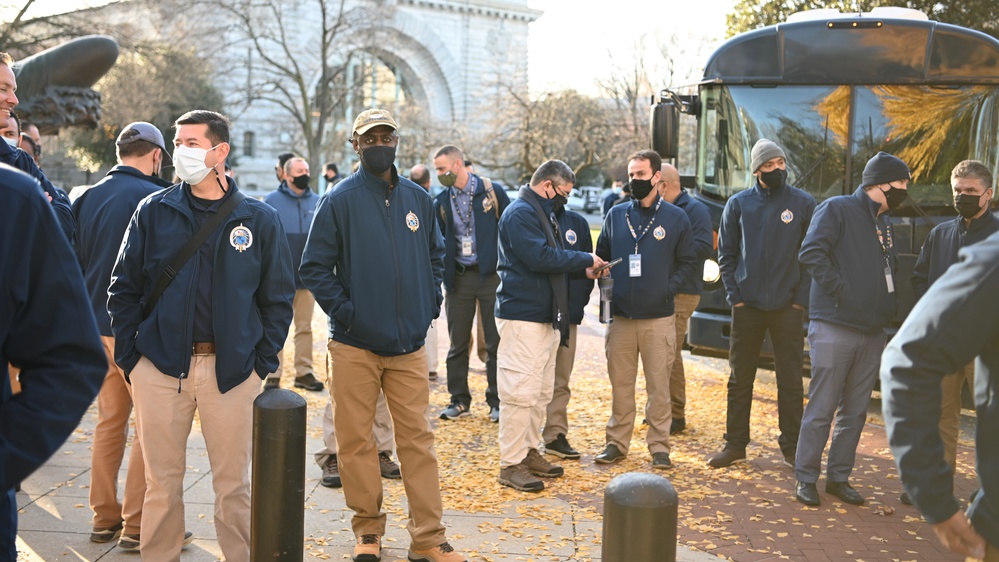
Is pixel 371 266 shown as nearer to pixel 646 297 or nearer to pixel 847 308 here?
pixel 646 297

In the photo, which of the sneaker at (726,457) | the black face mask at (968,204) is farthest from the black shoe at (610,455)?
the black face mask at (968,204)

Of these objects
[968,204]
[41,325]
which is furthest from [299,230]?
[41,325]

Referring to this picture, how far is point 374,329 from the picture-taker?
5.26 m

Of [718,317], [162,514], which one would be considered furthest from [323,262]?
[718,317]

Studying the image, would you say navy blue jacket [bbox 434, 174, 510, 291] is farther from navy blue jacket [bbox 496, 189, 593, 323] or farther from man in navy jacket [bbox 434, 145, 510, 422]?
navy blue jacket [bbox 496, 189, 593, 323]

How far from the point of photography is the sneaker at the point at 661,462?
751 cm

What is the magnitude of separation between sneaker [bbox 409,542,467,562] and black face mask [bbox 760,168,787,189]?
382cm

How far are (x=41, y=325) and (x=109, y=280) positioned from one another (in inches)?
131

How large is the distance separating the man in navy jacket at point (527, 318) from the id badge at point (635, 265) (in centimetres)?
42

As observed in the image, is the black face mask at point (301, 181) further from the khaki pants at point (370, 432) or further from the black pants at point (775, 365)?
the khaki pants at point (370, 432)

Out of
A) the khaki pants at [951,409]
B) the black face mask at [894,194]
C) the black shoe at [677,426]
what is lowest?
the black shoe at [677,426]

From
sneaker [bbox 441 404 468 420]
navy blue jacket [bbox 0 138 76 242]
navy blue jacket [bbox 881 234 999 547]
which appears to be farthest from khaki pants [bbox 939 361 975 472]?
navy blue jacket [bbox 0 138 76 242]

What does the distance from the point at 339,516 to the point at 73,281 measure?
13.2 feet

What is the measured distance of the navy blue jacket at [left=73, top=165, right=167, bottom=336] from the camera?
548 centimetres
